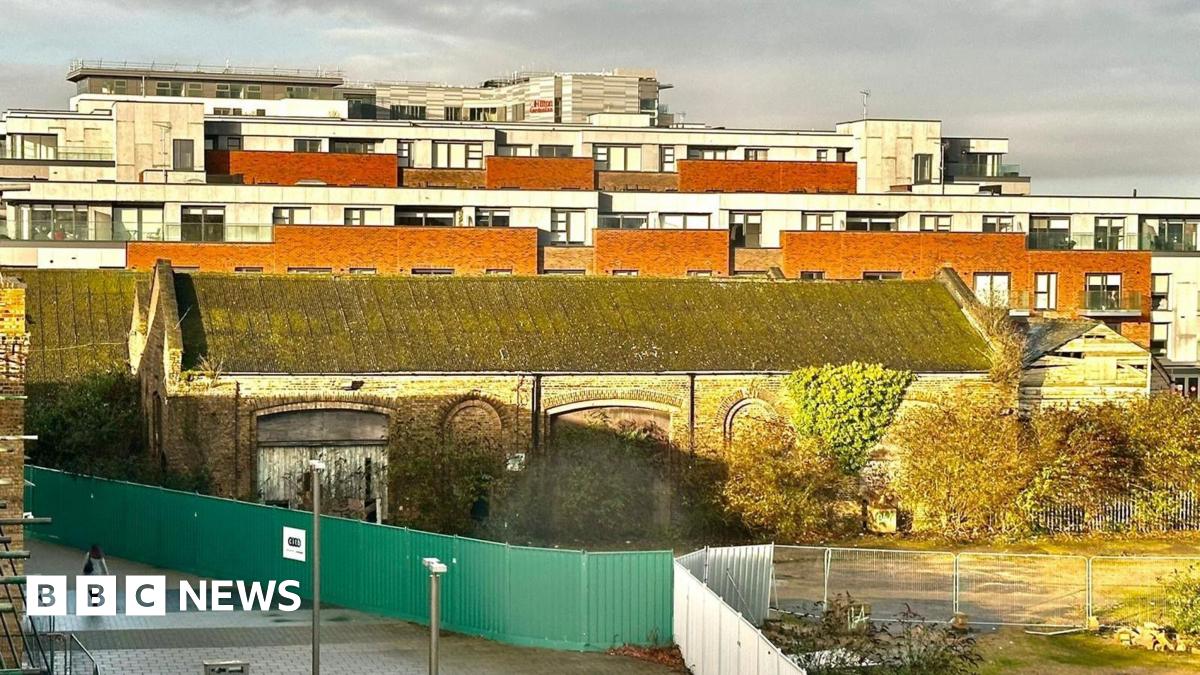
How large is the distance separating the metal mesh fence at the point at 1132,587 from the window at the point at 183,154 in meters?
48.7

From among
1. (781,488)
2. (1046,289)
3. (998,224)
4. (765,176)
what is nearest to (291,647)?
(781,488)

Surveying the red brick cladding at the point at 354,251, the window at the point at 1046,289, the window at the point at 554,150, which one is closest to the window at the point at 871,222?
the window at the point at 1046,289

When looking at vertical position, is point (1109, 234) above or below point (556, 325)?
A: above

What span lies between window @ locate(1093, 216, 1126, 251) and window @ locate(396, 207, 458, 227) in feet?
89.9

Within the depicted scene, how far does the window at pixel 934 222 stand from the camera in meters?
74.7

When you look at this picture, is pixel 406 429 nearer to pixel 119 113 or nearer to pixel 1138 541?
pixel 1138 541

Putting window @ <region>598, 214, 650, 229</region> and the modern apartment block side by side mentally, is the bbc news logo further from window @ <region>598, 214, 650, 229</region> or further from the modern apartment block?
window @ <region>598, 214, 650, 229</region>

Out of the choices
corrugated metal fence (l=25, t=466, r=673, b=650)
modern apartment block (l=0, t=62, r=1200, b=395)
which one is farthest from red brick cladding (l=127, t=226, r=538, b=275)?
corrugated metal fence (l=25, t=466, r=673, b=650)

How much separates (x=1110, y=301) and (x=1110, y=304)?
0.60ft

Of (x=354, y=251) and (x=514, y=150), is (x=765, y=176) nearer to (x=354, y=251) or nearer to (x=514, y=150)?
(x=514, y=150)

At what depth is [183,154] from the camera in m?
74.9

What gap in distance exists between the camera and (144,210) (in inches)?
2638

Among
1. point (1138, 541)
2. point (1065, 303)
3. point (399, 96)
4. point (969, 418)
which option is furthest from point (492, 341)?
point (399, 96)

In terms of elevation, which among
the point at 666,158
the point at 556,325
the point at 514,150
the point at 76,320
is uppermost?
the point at 514,150
